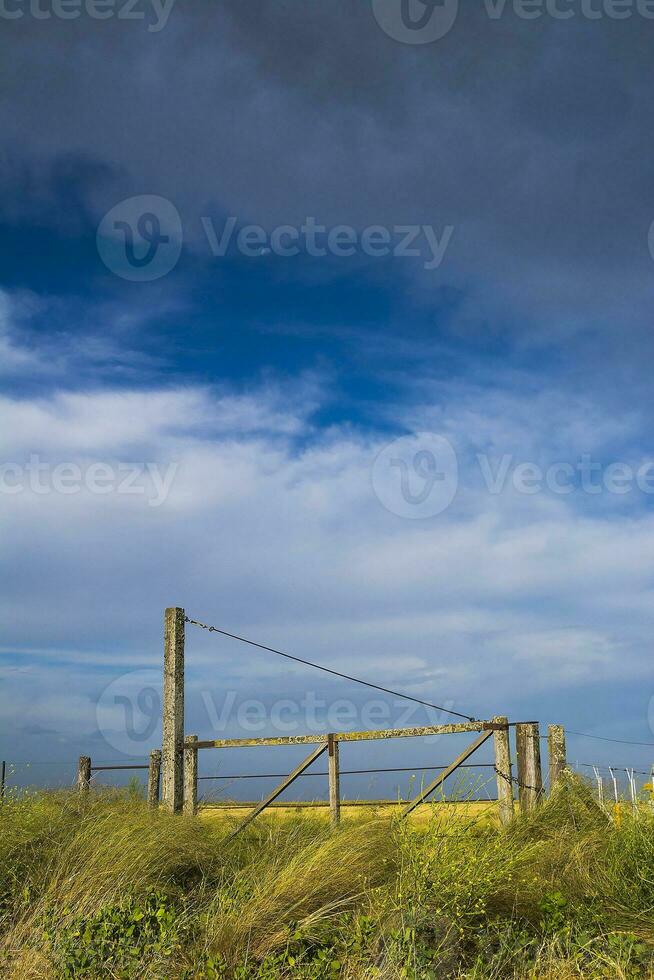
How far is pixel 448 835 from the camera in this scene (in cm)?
761

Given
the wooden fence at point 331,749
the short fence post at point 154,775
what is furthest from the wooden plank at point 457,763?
the short fence post at point 154,775

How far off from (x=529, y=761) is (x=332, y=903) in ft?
18.1

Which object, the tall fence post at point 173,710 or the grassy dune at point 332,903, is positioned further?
the tall fence post at point 173,710

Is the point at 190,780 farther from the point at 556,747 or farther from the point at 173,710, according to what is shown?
the point at 556,747

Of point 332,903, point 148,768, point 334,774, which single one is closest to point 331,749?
point 334,774

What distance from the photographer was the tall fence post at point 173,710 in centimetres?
1248

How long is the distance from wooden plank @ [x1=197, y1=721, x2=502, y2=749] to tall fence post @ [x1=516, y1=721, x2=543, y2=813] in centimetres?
81

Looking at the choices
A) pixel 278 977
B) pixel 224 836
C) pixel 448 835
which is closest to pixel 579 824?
pixel 448 835

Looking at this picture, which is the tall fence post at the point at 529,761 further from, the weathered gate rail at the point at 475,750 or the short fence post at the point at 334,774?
the short fence post at the point at 334,774

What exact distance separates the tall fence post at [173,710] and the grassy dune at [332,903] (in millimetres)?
3019

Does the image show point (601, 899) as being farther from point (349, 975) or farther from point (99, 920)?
point (99, 920)

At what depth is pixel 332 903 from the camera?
7.09 m

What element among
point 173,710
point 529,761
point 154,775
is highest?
point 173,710

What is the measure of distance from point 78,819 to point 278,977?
183 inches
